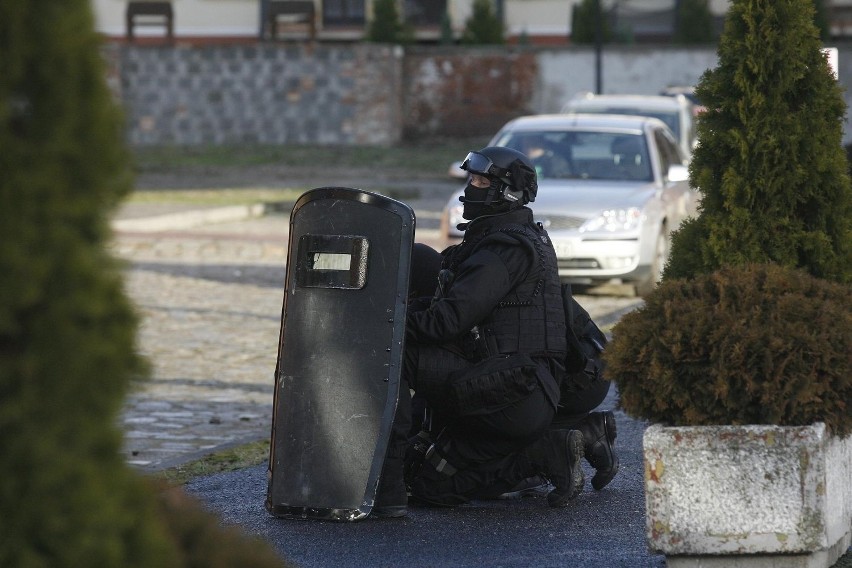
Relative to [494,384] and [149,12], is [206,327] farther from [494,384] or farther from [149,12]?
[149,12]

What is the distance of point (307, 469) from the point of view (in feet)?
17.7

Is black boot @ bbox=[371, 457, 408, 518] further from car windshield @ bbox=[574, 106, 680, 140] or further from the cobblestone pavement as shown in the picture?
car windshield @ bbox=[574, 106, 680, 140]

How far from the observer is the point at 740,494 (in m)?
4.12

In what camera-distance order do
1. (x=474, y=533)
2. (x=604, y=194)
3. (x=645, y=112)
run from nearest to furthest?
(x=474, y=533), (x=604, y=194), (x=645, y=112)

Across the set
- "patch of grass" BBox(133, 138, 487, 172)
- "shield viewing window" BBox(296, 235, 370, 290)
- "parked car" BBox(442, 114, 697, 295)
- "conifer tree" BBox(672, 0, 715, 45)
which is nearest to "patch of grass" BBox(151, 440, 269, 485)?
"shield viewing window" BBox(296, 235, 370, 290)

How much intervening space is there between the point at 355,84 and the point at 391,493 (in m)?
29.5

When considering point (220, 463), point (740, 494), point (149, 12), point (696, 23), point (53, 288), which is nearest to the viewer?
point (53, 288)

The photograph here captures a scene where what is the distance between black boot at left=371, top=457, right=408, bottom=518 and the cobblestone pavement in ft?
3.23

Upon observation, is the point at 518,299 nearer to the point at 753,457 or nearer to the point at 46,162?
the point at 753,457

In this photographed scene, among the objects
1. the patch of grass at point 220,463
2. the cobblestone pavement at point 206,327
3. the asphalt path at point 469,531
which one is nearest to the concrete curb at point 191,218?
the cobblestone pavement at point 206,327

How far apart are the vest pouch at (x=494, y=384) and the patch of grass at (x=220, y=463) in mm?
1608

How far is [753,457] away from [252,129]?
3210cm

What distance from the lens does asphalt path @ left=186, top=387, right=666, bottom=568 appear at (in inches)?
195

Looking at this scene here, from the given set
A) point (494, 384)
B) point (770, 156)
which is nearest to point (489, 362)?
point (494, 384)
